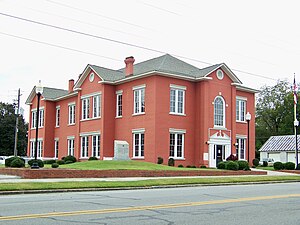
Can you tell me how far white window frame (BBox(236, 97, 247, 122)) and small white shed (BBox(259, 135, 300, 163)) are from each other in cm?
2472

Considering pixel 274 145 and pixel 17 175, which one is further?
pixel 274 145

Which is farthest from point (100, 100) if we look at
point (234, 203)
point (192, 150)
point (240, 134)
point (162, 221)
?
point (162, 221)

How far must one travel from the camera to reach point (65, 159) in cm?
4359

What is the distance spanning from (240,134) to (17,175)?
2608 cm

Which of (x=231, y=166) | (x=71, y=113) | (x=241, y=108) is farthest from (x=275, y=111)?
(x=231, y=166)

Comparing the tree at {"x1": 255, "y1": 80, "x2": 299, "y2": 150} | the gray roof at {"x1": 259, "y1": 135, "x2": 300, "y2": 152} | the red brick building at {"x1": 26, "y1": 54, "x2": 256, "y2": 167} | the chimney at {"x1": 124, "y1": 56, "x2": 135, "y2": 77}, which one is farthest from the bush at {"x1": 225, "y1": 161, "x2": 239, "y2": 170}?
the tree at {"x1": 255, "y1": 80, "x2": 299, "y2": 150}

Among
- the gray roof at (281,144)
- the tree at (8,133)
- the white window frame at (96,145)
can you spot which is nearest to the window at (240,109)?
the white window frame at (96,145)

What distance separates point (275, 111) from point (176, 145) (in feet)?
162

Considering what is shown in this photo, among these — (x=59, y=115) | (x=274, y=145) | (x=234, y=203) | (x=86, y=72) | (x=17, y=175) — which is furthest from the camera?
(x=274, y=145)

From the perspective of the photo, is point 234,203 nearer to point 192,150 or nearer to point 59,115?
point 192,150

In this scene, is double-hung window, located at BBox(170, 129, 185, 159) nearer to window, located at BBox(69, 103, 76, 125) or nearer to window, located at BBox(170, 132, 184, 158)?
window, located at BBox(170, 132, 184, 158)

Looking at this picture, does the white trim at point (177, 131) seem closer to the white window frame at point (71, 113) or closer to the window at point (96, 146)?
the window at point (96, 146)

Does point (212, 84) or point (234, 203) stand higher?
point (212, 84)

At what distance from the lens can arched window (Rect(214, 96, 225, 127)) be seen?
1622 inches
